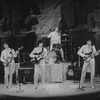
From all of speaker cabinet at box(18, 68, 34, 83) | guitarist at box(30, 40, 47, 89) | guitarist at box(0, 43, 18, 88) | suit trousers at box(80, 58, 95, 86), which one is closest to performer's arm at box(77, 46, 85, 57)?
suit trousers at box(80, 58, 95, 86)

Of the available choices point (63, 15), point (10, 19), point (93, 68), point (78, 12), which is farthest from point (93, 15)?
point (10, 19)

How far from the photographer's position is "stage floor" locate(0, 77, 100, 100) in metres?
7.44

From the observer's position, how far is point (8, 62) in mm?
8305

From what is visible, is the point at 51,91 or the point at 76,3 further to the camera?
the point at 76,3

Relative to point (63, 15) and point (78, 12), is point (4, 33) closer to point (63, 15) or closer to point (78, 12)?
point (63, 15)

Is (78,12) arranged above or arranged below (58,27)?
above

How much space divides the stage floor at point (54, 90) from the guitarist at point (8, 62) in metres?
0.28

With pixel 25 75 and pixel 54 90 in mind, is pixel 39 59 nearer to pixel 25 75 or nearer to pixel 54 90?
pixel 25 75

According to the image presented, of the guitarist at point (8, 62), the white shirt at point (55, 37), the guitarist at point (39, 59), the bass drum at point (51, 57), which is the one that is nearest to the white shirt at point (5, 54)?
the guitarist at point (8, 62)

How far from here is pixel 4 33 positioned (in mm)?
8852

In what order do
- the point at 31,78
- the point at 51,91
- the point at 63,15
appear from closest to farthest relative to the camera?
the point at 51,91, the point at 31,78, the point at 63,15

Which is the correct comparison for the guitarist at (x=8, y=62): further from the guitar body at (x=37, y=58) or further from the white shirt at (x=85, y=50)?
the white shirt at (x=85, y=50)

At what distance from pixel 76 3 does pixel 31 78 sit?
3421 mm

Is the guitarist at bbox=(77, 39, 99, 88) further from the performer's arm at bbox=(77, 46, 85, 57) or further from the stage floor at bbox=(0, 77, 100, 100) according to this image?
the stage floor at bbox=(0, 77, 100, 100)
